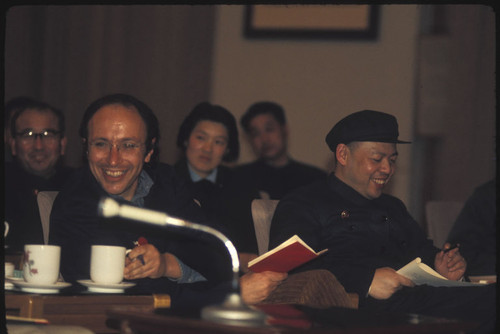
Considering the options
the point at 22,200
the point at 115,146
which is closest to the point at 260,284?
the point at 115,146

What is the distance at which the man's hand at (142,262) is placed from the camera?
290cm

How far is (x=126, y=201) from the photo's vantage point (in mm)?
3256

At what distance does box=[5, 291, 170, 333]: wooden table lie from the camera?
238 cm

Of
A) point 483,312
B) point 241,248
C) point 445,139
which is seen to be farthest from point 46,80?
point 483,312

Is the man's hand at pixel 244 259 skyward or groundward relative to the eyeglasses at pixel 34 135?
groundward

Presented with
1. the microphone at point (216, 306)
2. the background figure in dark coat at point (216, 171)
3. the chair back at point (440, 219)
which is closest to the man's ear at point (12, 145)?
the background figure in dark coat at point (216, 171)

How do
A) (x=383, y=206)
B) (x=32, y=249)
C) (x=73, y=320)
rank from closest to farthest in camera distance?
(x=73, y=320)
(x=32, y=249)
(x=383, y=206)

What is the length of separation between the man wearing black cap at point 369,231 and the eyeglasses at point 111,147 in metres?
0.73

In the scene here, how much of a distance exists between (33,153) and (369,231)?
198cm

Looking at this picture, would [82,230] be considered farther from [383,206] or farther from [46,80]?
[46,80]

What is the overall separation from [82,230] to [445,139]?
17.0 feet

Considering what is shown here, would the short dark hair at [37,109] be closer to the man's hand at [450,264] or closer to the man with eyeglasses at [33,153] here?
the man with eyeglasses at [33,153]

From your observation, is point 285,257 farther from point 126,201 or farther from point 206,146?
point 206,146

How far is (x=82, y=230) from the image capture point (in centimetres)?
309
